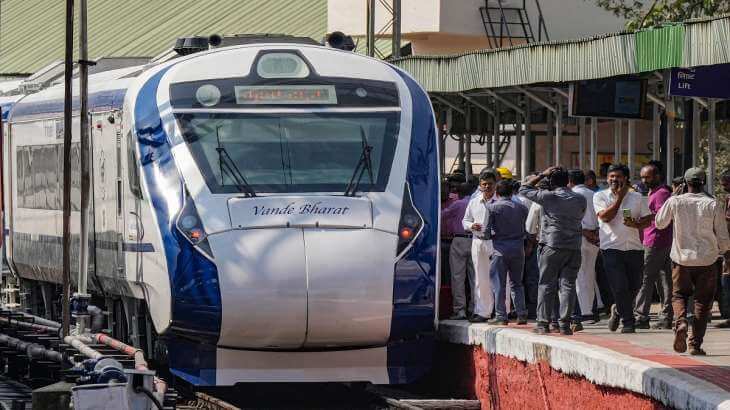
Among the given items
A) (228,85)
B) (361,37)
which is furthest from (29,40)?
(228,85)

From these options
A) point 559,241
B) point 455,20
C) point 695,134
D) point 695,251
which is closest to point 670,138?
point 695,134

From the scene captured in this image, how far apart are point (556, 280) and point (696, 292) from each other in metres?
1.71

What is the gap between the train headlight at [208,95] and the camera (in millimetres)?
15070

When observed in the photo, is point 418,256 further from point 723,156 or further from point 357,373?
point 723,156

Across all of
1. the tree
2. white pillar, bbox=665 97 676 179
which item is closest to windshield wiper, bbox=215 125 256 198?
white pillar, bbox=665 97 676 179

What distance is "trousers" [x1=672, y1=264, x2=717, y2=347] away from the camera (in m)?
14.0

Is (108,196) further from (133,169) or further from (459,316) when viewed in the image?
(459,316)

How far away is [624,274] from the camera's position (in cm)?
1661

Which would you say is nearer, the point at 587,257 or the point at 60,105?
the point at 587,257

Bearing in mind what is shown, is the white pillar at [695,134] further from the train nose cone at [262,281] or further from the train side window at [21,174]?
the train side window at [21,174]

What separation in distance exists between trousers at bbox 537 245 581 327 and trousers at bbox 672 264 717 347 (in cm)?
139

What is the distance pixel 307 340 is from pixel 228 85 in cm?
242

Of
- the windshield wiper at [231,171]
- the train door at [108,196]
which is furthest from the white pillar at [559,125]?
the windshield wiper at [231,171]

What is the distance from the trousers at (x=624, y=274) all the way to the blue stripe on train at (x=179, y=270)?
4.13 meters
